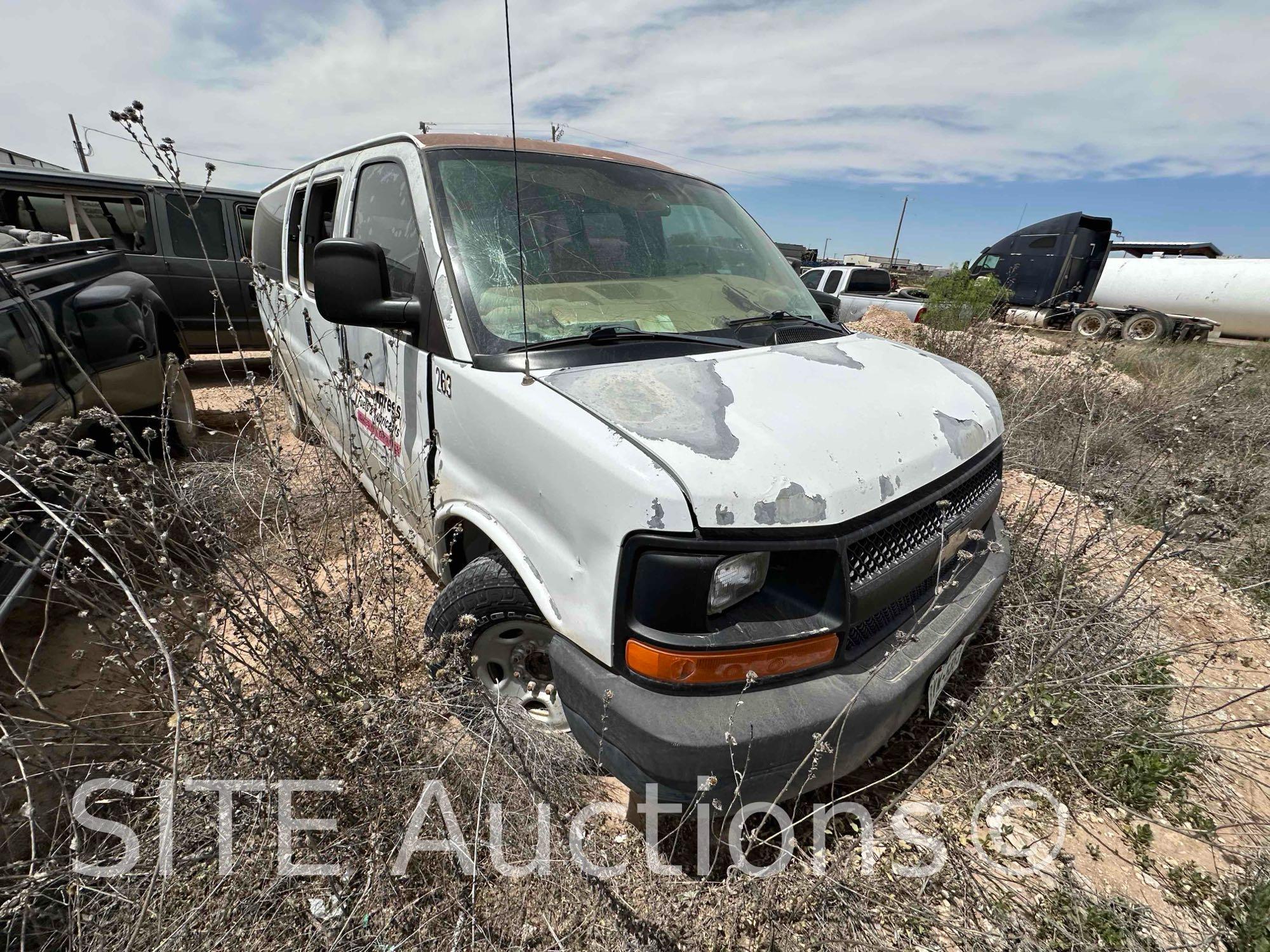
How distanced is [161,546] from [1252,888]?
129 inches

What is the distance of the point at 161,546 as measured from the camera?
60.0 inches

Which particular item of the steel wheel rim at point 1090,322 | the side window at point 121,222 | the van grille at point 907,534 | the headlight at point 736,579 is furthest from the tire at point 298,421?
the steel wheel rim at point 1090,322

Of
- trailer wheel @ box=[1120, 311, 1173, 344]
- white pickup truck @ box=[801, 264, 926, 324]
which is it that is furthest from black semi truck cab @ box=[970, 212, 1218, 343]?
white pickup truck @ box=[801, 264, 926, 324]

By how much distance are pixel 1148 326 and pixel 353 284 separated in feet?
64.3

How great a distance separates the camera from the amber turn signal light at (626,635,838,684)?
1408 millimetres

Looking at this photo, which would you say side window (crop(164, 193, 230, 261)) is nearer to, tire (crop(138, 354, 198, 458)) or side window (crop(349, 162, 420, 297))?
tire (crop(138, 354, 198, 458))

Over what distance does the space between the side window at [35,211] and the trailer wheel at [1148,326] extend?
1961cm

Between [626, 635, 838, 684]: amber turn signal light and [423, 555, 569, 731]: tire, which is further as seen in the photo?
[423, 555, 569, 731]: tire

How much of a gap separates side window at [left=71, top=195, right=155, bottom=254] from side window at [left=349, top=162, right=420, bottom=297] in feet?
15.5

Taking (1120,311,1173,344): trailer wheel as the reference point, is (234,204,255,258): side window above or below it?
above

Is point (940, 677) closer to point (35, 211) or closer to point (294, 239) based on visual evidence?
point (294, 239)

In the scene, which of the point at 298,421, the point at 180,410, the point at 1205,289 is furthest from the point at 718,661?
the point at 1205,289

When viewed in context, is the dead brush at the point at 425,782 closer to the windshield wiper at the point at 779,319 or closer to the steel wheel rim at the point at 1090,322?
the windshield wiper at the point at 779,319

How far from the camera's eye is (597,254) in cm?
231
